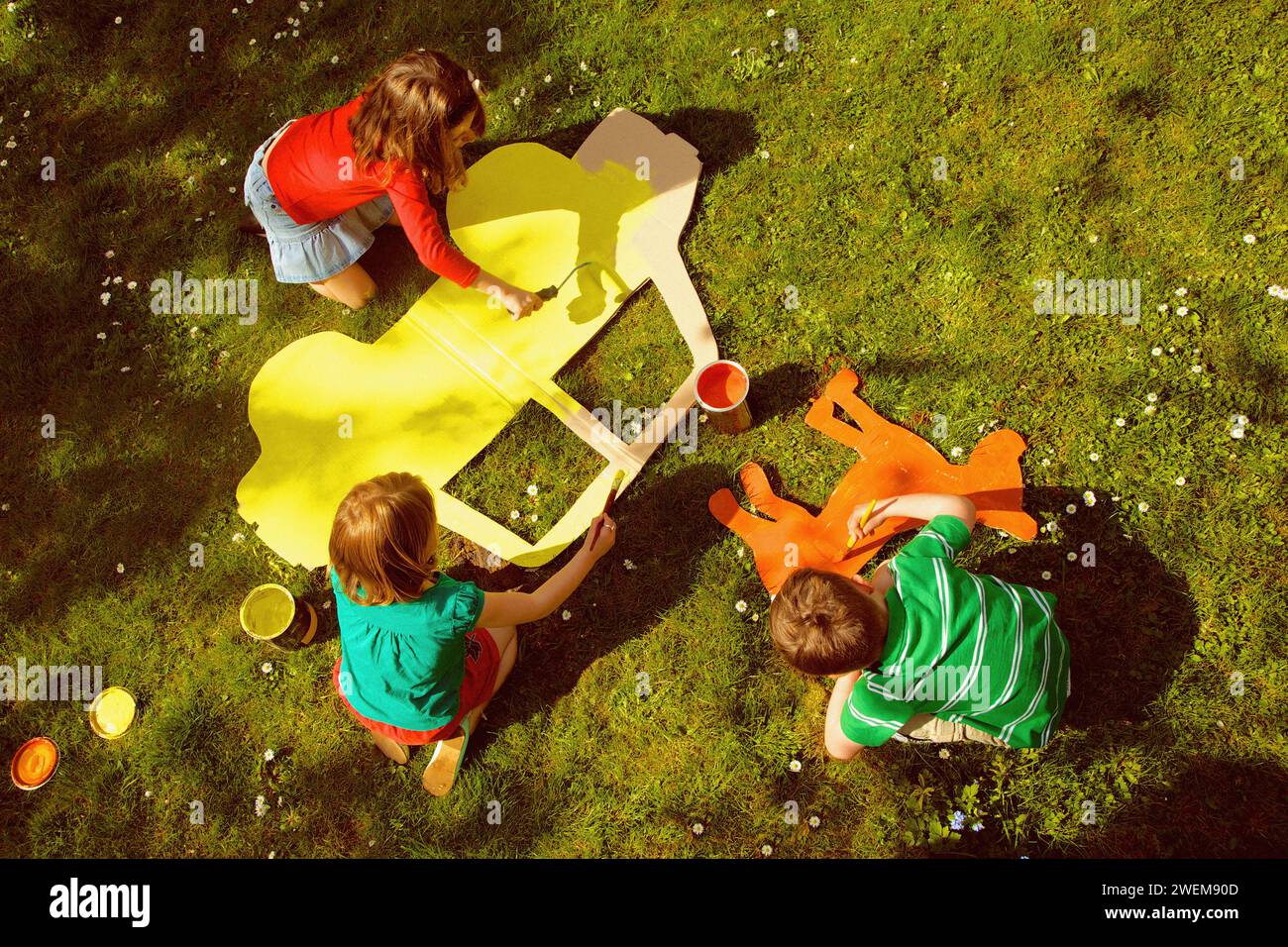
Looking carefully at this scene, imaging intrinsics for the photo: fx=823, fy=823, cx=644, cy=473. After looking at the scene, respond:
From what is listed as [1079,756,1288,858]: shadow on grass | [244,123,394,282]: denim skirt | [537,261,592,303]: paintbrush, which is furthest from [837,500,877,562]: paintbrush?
[244,123,394,282]: denim skirt

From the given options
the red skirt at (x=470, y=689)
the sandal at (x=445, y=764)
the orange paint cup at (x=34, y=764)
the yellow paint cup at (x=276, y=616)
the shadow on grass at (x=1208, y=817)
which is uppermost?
the shadow on grass at (x=1208, y=817)

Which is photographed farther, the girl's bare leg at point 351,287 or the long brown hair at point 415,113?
the girl's bare leg at point 351,287

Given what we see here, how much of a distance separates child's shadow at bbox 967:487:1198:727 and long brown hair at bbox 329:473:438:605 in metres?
2.42

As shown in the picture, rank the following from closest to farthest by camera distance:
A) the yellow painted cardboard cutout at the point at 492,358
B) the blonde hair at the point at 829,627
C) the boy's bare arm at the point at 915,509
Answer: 1. the blonde hair at the point at 829,627
2. the boy's bare arm at the point at 915,509
3. the yellow painted cardboard cutout at the point at 492,358

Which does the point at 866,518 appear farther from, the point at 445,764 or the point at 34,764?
the point at 34,764

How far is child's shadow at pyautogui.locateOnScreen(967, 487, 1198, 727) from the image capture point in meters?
3.57

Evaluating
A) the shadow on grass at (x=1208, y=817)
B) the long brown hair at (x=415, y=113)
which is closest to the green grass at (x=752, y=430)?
the shadow on grass at (x=1208, y=817)

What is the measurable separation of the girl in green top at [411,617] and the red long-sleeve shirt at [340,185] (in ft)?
4.35

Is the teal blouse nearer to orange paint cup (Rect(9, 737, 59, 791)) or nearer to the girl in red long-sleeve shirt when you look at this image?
the girl in red long-sleeve shirt

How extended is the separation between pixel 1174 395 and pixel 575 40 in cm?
376

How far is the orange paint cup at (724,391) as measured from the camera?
152 inches

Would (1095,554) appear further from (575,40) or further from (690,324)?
(575,40)

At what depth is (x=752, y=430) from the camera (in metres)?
4.08

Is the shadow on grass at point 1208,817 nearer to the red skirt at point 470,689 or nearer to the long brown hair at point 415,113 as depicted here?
the red skirt at point 470,689
